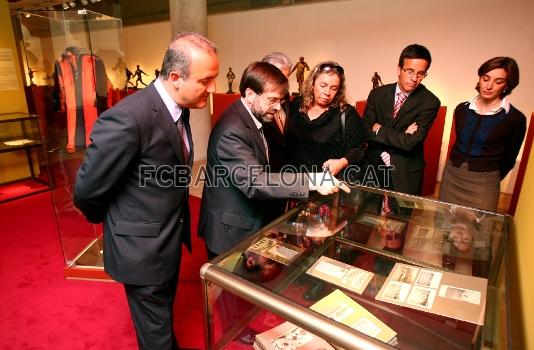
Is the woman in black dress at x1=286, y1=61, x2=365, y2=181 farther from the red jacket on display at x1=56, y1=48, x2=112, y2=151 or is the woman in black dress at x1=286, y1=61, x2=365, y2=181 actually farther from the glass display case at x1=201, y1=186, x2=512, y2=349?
the red jacket on display at x1=56, y1=48, x2=112, y2=151

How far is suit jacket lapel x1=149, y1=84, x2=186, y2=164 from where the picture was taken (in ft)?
4.47

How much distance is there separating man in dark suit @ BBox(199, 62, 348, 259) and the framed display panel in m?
1.68

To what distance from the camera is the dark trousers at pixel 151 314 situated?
1.54 metres

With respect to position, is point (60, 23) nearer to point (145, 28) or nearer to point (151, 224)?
point (151, 224)

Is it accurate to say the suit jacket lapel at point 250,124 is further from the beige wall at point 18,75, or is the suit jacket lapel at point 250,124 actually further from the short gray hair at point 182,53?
the beige wall at point 18,75

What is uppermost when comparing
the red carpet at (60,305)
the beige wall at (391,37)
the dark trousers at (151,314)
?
the beige wall at (391,37)

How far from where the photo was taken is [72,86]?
3176 mm

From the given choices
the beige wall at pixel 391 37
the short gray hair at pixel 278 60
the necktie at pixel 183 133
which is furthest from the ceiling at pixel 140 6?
the necktie at pixel 183 133

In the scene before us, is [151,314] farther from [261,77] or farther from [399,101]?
[399,101]

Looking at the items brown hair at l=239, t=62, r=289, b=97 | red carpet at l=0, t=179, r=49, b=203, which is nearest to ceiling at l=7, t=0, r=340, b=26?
red carpet at l=0, t=179, r=49, b=203

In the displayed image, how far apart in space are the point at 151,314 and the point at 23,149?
479 cm

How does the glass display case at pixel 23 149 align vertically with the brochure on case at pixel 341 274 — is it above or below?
below

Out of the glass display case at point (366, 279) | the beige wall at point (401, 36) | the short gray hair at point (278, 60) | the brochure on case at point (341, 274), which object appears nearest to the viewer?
the glass display case at point (366, 279)

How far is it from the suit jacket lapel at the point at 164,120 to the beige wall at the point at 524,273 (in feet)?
4.23
